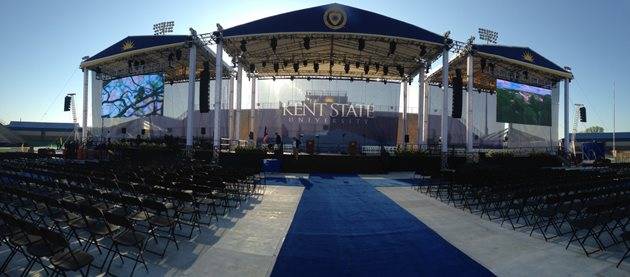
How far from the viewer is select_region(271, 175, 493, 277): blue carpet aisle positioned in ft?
15.8

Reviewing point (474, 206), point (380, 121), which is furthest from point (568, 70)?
point (474, 206)

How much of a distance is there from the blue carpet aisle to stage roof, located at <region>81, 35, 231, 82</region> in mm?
14195

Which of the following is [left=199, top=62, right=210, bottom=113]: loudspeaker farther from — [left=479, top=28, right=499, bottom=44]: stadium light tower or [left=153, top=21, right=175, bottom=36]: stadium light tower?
[left=479, top=28, right=499, bottom=44]: stadium light tower

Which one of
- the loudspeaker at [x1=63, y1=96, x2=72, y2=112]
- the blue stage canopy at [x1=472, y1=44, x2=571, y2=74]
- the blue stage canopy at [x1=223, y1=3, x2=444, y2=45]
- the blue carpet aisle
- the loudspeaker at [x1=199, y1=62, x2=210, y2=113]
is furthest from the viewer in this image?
the loudspeaker at [x1=63, y1=96, x2=72, y2=112]

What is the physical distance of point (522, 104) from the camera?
23.8 meters

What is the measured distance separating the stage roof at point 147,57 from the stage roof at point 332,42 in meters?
2.22

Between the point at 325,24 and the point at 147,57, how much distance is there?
1203 centimetres

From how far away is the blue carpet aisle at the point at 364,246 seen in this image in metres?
4.81

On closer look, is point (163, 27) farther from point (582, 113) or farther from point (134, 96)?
point (582, 113)

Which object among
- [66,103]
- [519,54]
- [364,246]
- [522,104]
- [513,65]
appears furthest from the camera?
[66,103]

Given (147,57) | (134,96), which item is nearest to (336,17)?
(147,57)

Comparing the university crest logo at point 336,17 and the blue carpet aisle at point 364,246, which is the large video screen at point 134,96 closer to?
the university crest logo at point 336,17

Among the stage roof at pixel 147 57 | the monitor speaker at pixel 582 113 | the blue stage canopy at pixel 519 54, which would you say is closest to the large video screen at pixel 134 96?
the stage roof at pixel 147 57

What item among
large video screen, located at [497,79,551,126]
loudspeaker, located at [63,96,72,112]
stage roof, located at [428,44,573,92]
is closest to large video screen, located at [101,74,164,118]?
loudspeaker, located at [63,96,72,112]
